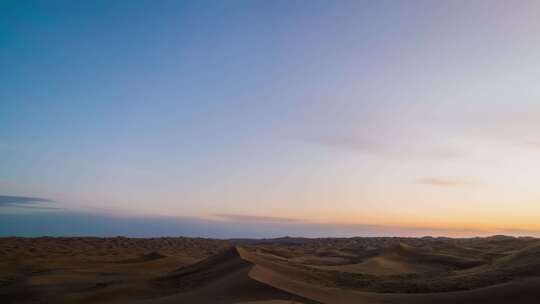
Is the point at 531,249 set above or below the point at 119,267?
above

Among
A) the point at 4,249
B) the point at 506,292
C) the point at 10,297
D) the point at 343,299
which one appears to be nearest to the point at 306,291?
the point at 343,299

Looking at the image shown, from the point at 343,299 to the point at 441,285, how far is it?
350 cm

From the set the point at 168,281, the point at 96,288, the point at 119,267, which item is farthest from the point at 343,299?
the point at 119,267

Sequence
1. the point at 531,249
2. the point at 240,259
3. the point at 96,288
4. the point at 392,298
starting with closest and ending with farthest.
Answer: the point at 392,298 < the point at 96,288 < the point at 240,259 < the point at 531,249

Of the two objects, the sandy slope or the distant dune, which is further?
the distant dune

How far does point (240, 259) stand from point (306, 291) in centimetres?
351

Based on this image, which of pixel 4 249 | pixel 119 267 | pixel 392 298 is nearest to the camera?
pixel 392 298

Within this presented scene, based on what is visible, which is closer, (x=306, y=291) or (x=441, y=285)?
(x=306, y=291)

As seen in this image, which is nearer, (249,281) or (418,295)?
(418,295)

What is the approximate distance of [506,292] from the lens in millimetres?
Answer: 11070

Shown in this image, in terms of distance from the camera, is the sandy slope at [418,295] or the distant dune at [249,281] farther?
the distant dune at [249,281]

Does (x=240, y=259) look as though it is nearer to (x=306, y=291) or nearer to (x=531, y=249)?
(x=306, y=291)

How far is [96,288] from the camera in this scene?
544 inches

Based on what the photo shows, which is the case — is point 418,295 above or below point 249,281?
below
